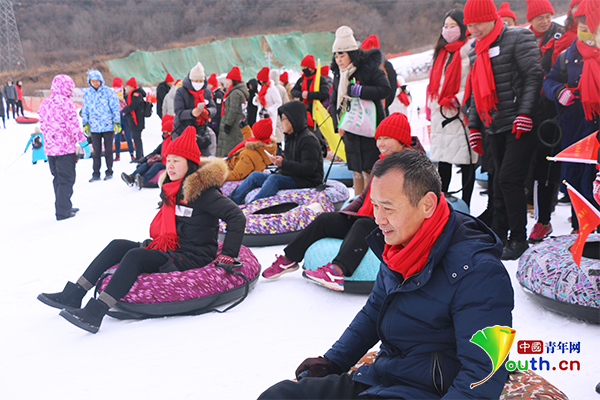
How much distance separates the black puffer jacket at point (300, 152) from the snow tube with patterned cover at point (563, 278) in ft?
7.87

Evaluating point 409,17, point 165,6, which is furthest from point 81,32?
point 409,17

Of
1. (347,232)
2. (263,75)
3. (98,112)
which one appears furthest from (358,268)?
(98,112)

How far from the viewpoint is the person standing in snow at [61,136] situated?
19.1 feet

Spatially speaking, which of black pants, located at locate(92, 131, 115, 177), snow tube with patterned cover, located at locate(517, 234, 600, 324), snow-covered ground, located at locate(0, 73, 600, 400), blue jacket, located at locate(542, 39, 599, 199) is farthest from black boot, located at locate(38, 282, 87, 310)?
black pants, located at locate(92, 131, 115, 177)

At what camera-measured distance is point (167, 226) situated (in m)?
3.07

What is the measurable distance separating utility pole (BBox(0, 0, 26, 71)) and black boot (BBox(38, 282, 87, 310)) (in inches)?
1029

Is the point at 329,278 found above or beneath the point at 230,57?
beneath

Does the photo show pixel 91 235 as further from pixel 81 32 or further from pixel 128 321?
pixel 81 32

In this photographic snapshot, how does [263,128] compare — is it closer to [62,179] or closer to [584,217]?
[62,179]

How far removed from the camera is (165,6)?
28.3 meters

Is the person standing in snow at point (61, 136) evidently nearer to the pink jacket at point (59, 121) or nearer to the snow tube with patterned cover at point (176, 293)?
the pink jacket at point (59, 121)

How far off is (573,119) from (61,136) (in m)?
5.40

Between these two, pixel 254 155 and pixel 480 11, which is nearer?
pixel 480 11

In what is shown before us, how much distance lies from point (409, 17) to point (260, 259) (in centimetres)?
2739
